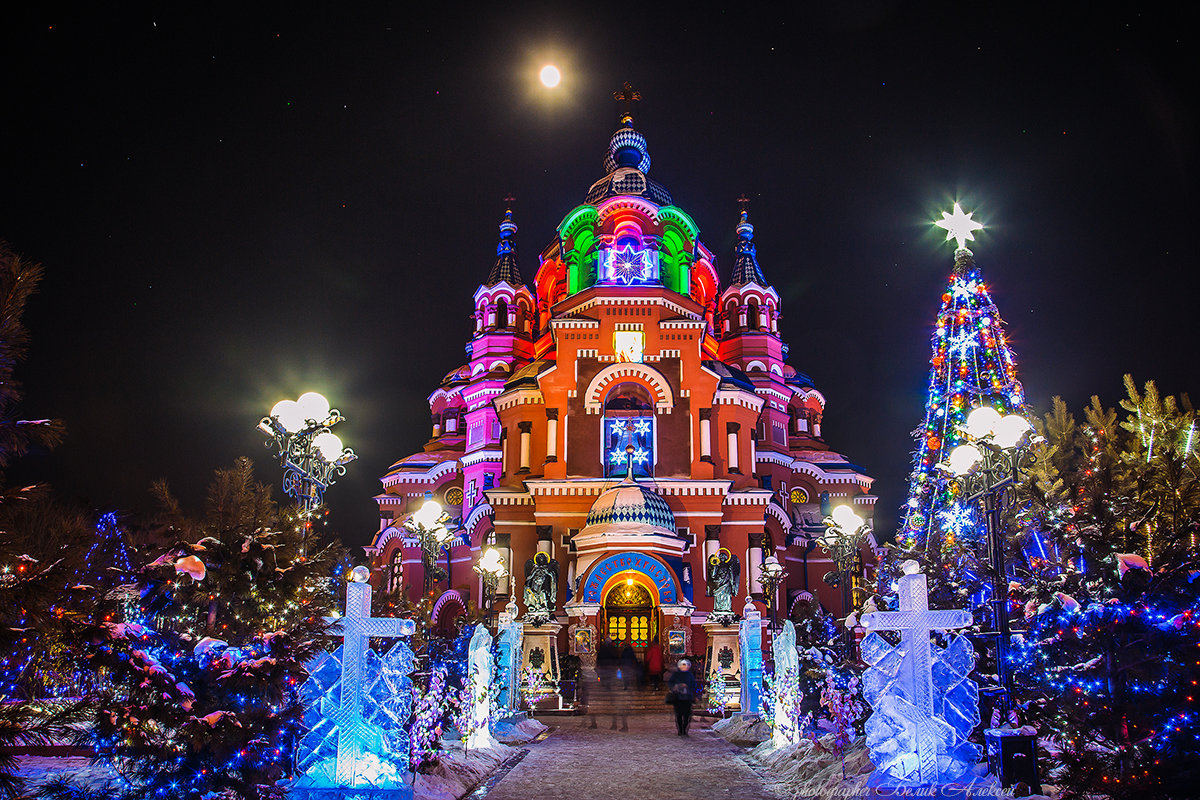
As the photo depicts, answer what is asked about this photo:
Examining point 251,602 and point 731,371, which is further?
point 731,371

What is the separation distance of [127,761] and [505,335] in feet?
117

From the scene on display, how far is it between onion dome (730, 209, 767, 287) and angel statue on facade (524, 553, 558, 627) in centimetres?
2235

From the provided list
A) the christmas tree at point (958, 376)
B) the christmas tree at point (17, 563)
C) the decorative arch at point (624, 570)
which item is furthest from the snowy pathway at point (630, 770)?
the decorative arch at point (624, 570)

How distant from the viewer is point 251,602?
20.7 ft

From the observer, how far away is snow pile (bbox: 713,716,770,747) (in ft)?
43.0

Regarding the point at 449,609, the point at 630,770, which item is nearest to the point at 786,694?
the point at 630,770

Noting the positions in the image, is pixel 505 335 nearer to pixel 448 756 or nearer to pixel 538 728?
pixel 538 728

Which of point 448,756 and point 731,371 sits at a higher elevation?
point 731,371

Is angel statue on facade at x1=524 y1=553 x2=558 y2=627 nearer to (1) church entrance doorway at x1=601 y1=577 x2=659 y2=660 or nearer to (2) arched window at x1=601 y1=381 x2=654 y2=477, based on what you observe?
(1) church entrance doorway at x1=601 y1=577 x2=659 y2=660

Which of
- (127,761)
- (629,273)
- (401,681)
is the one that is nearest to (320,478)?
(401,681)

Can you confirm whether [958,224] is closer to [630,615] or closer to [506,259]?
[630,615]

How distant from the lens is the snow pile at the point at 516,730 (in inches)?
522

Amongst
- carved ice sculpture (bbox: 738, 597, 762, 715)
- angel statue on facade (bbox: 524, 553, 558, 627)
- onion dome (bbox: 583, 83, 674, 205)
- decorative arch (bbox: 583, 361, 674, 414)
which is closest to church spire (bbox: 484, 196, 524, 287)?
onion dome (bbox: 583, 83, 674, 205)

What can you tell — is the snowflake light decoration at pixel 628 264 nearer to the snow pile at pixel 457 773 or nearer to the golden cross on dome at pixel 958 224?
the golden cross on dome at pixel 958 224
